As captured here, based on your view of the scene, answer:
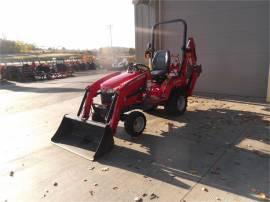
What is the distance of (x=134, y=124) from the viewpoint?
15.6ft

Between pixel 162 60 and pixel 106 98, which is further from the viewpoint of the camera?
pixel 162 60

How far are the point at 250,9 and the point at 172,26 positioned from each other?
2.65 meters

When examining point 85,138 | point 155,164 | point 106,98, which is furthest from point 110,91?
point 155,164

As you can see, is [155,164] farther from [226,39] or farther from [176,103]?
[226,39]

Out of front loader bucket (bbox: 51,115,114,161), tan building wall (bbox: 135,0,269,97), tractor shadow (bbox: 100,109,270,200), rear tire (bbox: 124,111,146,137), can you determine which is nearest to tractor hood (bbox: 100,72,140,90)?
rear tire (bbox: 124,111,146,137)

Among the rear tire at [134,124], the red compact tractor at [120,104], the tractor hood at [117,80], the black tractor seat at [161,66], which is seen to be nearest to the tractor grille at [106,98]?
the red compact tractor at [120,104]

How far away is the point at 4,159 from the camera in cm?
408

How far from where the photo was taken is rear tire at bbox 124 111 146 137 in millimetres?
4668

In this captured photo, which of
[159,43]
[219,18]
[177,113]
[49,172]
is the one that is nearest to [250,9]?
[219,18]

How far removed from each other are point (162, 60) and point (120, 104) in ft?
7.06

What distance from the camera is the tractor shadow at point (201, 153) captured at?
3270 millimetres

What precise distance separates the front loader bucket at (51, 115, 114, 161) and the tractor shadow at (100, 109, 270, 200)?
0.71 ft

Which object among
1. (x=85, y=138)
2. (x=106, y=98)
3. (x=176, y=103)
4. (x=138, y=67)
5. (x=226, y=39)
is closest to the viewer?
(x=85, y=138)

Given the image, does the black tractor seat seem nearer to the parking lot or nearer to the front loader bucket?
the parking lot
